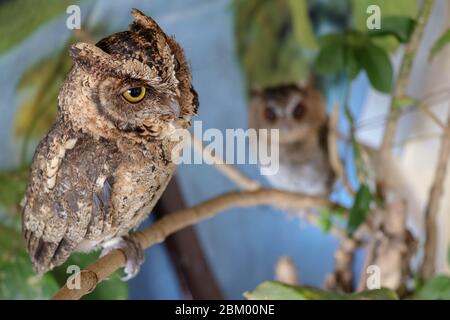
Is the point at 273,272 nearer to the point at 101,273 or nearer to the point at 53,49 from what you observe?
the point at 53,49

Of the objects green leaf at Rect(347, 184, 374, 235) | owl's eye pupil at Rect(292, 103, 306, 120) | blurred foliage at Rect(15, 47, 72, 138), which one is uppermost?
blurred foliage at Rect(15, 47, 72, 138)

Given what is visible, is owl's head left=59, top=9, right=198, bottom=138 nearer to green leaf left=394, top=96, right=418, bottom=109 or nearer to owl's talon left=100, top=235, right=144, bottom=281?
owl's talon left=100, top=235, right=144, bottom=281

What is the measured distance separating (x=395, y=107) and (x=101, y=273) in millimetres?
646

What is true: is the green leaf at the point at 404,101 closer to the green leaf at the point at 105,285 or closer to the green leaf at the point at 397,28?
the green leaf at the point at 397,28

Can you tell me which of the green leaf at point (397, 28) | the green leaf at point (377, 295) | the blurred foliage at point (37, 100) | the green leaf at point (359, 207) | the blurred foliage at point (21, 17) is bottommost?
the green leaf at point (377, 295)

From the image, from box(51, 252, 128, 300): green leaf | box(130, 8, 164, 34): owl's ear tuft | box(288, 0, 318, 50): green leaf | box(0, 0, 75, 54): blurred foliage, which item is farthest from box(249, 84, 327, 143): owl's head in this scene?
box(130, 8, 164, 34): owl's ear tuft

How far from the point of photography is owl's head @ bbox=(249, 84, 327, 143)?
144cm

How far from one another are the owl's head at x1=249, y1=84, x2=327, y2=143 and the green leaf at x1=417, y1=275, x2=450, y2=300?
0.70m

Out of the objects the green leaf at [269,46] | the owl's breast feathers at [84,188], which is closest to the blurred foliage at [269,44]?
the green leaf at [269,46]

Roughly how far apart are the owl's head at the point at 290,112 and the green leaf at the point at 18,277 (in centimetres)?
72

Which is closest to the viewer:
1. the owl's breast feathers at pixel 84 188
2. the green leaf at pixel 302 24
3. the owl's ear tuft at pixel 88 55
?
the owl's ear tuft at pixel 88 55

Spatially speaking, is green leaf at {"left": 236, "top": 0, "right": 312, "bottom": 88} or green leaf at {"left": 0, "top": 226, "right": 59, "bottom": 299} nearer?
green leaf at {"left": 0, "top": 226, "right": 59, "bottom": 299}

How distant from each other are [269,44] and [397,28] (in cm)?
67

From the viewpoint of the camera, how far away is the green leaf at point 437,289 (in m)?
0.77
